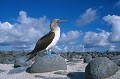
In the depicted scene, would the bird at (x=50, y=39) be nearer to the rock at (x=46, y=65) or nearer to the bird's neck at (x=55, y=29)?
the bird's neck at (x=55, y=29)

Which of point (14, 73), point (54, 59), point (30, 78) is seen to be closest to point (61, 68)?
point (54, 59)

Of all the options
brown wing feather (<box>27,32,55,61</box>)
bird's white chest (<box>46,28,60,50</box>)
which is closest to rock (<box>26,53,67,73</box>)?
brown wing feather (<box>27,32,55,61</box>)

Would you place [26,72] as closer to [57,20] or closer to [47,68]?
[47,68]

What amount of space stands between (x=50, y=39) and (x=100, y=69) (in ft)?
8.51

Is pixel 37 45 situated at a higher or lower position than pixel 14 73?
higher

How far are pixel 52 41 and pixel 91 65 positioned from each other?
2064 mm

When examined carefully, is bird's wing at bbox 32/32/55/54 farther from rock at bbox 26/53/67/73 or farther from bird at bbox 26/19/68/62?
rock at bbox 26/53/67/73

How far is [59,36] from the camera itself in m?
11.0

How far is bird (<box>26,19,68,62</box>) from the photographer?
35.8ft

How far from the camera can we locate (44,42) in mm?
11070

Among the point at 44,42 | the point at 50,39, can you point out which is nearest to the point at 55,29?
the point at 50,39

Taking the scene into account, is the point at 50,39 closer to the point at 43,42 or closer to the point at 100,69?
the point at 43,42

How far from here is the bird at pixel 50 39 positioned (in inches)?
430

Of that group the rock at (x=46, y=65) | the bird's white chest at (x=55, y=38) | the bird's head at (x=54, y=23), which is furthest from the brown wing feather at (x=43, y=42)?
the rock at (x=46, y=65)
